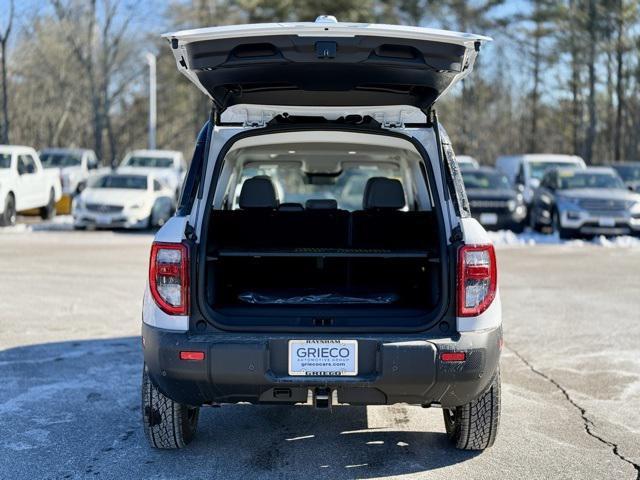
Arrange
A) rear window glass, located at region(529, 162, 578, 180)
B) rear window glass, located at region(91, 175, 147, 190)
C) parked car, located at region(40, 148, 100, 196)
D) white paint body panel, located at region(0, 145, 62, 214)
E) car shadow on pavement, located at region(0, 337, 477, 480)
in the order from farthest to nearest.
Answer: parked car, located at region(40, 148, 100, 196), rear window glass, located at region(529, 162, 578, 180), rear window glass, located at region(91, 175, 147, 190), white paint body panel, located at region(0, 145, 62, 214), car shadow on pavement, located at region(0, 337, 477, 480)

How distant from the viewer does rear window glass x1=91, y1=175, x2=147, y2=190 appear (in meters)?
18.8

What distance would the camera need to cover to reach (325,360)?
395cm

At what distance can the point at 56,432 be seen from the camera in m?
4.82

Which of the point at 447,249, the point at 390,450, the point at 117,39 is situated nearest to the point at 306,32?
the point at 447,249

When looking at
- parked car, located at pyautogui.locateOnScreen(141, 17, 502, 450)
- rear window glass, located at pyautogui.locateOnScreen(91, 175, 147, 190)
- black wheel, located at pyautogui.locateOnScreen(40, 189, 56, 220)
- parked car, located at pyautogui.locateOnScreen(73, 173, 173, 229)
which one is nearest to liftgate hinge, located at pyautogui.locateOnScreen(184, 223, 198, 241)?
parked car, located at pyautogui.locateOnScreen(141, 17, 502, 450)

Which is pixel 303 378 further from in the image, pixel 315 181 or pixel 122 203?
pixel 122 203

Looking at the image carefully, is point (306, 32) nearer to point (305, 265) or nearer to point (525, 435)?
point (305, 265)

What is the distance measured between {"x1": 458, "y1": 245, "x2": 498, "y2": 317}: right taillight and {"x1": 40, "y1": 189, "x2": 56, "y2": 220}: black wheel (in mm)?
17655

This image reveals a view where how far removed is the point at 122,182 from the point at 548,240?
959cm

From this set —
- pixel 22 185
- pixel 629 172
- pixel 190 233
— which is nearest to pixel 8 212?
pixel 22 185

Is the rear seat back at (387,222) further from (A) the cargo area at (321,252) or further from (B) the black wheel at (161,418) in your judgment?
(B) the black wheel at (161,418)

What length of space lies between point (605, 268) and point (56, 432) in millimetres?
9935

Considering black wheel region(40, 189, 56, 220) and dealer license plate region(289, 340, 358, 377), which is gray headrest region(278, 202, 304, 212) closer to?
dealer license plate region(289, 340, 358, 377)

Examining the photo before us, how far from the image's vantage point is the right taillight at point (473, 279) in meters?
4.05
